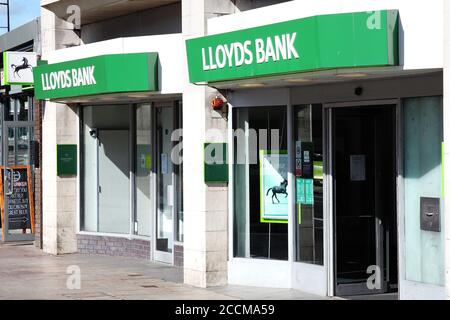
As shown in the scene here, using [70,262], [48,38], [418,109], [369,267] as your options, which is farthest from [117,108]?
[418,109]

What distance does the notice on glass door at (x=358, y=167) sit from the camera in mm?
12172

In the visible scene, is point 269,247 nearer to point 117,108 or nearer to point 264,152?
point 264,152

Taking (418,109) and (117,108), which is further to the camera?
(117,108)

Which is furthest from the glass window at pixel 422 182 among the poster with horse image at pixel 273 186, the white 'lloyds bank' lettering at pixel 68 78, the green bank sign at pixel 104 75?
the white 'lloyds bank' lettering at pixel 68 78

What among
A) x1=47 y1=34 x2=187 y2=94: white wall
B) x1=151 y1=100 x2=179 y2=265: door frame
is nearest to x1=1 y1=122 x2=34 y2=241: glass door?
x1=151 y1=100 x2=179 y2=265: door frame

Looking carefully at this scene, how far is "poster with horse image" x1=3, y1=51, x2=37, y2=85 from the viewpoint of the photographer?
59.7ft

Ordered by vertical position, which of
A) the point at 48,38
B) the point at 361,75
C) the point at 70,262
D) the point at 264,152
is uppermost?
the point at 48,38

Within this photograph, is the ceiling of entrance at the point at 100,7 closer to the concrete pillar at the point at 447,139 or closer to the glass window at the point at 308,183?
the glass window at the point at 308,183

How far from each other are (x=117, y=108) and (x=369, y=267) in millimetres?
6850

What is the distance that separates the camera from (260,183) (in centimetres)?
1294

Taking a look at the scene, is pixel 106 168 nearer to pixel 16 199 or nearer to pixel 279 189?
pixel 16 199

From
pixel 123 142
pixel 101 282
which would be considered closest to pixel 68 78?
pixel 123 142

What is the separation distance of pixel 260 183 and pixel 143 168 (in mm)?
4012
